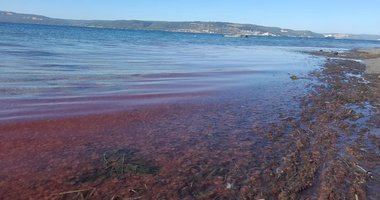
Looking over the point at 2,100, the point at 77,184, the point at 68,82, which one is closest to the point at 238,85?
the point at 68,82

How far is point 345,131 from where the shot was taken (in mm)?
10250

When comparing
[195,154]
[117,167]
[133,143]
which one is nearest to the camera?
[117,167]

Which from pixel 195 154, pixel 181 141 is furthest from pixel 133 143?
pixel 195 154

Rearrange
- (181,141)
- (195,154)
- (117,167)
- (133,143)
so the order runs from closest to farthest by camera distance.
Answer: (117,167) < (195,154) < (133,143) < (181,141)

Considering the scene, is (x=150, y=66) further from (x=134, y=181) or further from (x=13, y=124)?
(x=134, y=181)

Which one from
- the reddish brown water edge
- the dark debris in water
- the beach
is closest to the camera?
the reddish brown water edge

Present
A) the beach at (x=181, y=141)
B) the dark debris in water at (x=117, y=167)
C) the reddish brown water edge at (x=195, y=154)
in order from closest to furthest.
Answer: the reddish brown water edge at (x=195, y=154)
the beach at (x=181, y=141)
the dark debris in water at (x=117, y=167)

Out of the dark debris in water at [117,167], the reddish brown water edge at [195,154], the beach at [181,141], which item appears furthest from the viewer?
the dark debris in water at [117,167]

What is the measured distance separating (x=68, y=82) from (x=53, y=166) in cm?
939

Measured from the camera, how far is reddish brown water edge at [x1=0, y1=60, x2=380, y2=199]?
20.5 feet

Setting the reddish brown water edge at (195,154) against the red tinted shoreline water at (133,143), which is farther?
the red tinted shoreline water at (133,143)

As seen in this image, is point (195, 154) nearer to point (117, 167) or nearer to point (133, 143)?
point (133, 143)

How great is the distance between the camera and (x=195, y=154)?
796 centimetres

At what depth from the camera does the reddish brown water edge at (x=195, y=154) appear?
6.26m
